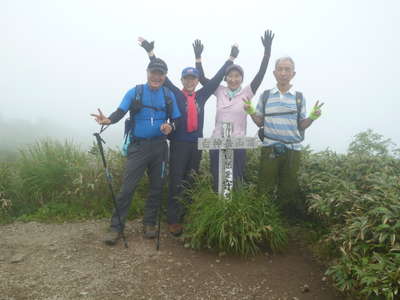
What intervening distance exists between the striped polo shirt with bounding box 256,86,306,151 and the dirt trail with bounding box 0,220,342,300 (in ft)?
4.99

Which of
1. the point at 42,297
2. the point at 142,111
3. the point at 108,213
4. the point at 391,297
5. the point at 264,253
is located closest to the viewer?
the point at 391,297

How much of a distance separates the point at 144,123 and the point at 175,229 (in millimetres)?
1645

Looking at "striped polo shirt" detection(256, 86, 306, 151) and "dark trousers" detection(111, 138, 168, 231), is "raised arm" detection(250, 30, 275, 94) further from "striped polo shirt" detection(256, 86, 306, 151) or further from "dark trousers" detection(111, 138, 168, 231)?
"dark trousers" detection(111, 138, 168, 231)

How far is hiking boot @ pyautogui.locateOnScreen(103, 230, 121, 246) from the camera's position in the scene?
15.9 ft

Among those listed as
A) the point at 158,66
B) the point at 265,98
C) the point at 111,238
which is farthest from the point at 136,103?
the point at 111,238

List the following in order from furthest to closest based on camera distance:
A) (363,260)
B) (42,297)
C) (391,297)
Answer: (42,297), (363,260), (391,297)

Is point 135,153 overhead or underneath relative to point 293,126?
underneath

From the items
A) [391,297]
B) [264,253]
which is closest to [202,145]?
[264,253]

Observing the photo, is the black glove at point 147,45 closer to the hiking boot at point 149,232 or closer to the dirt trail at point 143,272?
the hiking boot at point 149,232

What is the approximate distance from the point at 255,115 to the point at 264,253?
6.15ft

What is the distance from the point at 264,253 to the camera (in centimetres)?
452

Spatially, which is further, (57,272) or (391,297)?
(57,272)

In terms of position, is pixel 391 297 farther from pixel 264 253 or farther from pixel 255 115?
pixel 255 115

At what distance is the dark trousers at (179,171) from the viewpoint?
5082 mm
